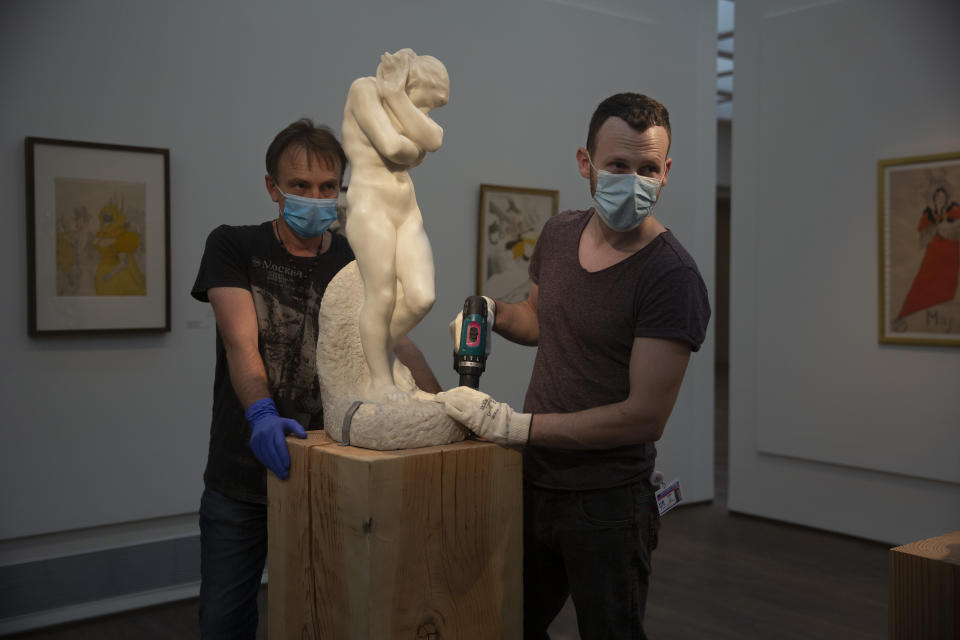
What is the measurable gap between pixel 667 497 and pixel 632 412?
0.36 m

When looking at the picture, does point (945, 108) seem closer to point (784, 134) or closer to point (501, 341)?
point (784, 134)

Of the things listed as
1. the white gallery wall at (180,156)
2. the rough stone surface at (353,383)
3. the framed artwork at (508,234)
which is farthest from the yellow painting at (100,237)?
the rough stone surface at (353,383)

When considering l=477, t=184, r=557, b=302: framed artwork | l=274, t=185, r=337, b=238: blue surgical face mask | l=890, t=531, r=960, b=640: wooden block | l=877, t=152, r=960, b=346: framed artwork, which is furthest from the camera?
l=477, t=184, r=557, b=302: framed artwork

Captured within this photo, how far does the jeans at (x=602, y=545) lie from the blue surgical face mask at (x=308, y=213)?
0.82m

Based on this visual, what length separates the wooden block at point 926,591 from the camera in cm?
156

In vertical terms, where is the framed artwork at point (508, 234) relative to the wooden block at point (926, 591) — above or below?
above

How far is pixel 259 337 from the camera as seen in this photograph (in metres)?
2.07

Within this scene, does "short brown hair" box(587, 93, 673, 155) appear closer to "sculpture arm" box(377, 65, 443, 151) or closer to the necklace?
"sculpture arm" box(377, 65, 443, 151)

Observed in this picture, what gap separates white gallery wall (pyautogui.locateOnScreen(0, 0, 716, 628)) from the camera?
3.47 meters

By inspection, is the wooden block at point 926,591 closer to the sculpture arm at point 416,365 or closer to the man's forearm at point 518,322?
the man's forearm at point 518,322

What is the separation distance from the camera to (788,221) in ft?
17.1

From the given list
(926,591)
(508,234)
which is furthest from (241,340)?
(508,234)

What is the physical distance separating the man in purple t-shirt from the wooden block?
1.64 feet

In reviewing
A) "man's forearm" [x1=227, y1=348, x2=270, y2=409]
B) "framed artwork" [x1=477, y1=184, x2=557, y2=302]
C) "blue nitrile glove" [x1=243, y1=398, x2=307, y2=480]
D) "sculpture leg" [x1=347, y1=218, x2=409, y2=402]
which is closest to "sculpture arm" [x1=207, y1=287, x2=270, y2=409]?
"man's forearm" [x1=227, y1=348, x2=270, y2=409]
